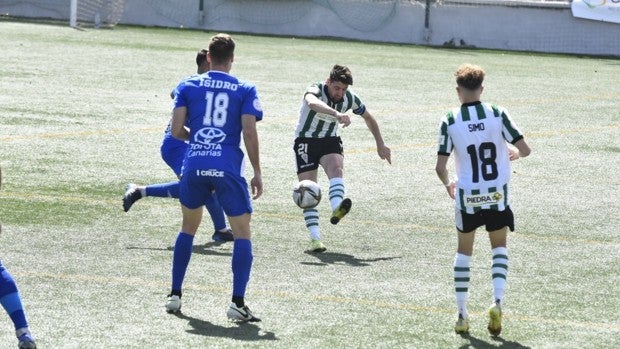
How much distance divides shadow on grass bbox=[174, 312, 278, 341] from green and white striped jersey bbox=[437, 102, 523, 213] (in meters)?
1.74

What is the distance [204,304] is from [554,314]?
268cm

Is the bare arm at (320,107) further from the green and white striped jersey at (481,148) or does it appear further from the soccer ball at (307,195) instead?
the green and white striped jersey at (481,148)

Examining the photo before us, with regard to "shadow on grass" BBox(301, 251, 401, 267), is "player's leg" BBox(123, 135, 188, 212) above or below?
above

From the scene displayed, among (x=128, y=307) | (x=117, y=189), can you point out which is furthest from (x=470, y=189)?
(x=117, y=189)

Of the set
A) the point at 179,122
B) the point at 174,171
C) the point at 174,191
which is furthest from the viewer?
the point at 174,191

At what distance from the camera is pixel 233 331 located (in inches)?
349

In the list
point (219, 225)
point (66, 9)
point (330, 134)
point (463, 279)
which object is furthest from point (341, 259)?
point (66, 9)

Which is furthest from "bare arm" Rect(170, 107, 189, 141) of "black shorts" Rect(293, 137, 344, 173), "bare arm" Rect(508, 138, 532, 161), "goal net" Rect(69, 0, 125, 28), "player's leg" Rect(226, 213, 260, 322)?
"goal net" Rect(69, 0, 125, 28)

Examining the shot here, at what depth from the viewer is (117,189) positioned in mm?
14633

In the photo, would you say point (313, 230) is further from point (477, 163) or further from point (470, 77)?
point (470, 77)

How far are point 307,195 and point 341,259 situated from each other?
83cm

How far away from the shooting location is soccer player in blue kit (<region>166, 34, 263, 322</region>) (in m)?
A: 9.08

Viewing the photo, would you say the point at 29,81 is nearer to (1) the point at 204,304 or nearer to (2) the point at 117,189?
(2) the point at 117,189

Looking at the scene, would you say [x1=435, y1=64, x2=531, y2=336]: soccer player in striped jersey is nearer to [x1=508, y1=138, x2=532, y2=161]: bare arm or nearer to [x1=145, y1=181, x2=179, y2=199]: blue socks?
[x1=508, y1=138, x2=532, y2=161]: bare arm
